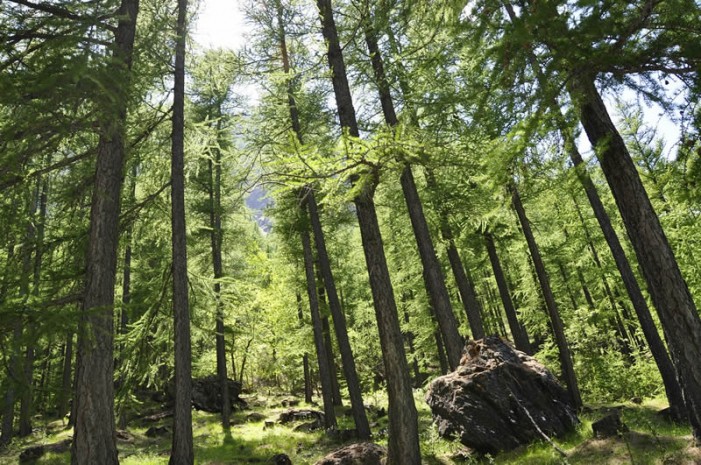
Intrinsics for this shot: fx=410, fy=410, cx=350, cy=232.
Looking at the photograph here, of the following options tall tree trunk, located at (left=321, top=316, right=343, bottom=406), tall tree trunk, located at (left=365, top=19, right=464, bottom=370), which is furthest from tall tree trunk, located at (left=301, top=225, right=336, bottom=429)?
tall tree trunk, located at (left=365, top=19, right=464, bottom=370)

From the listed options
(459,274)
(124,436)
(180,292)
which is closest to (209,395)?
(124,436)

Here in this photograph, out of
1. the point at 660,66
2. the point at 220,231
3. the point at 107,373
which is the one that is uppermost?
the point at 220,231

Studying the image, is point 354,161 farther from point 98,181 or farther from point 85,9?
point 85,9

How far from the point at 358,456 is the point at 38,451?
38.8ft

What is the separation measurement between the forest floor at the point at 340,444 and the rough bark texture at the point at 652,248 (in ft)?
4.81

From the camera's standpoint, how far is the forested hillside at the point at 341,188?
15.5 ft

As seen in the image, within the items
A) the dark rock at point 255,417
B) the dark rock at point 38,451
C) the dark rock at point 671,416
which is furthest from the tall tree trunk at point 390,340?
the dark rock at point 255,417

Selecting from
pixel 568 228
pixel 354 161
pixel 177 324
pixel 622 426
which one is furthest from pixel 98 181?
pixel 568 228

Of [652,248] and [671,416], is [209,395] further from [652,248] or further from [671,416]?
[652,248]

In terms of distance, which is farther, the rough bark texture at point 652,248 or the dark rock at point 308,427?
the dark rock at point 308,427

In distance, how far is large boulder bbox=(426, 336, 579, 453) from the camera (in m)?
8.55

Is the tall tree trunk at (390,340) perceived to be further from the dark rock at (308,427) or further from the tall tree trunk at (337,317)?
the dark rock at (308,427)

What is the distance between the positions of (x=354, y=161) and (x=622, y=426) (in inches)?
286

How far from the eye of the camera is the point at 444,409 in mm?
9172
